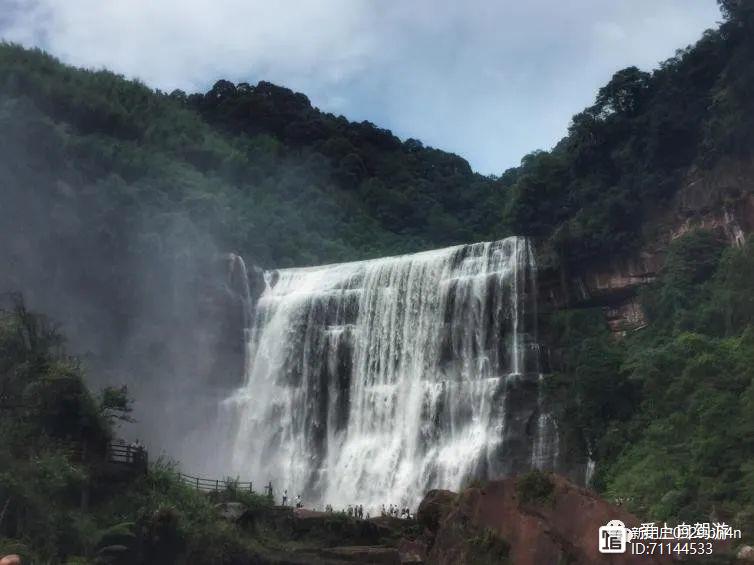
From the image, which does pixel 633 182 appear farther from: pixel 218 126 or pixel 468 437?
pixel 218 126

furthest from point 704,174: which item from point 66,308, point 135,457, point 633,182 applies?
point 66,308

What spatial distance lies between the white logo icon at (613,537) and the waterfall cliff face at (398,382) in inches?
557

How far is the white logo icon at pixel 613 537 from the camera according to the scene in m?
17.1

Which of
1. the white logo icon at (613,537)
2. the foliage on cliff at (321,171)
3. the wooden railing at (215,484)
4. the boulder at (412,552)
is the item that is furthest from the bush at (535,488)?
the foliage on cliff at (321,171)

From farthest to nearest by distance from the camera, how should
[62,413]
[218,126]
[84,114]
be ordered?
1. [218,126]
2. [84,114]
3. [62,413]

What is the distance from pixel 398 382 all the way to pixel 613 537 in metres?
19.4

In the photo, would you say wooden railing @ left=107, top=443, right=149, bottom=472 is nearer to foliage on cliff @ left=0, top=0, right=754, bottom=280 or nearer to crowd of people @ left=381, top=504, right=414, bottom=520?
crowd of people @ left=381, top=504, right=414, bottom=520

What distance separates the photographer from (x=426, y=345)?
36.5 meters

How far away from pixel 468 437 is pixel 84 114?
25563mm

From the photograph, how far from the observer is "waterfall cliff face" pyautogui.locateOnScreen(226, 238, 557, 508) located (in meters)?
33.1

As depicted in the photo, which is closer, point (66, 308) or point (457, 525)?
point (457, 525)

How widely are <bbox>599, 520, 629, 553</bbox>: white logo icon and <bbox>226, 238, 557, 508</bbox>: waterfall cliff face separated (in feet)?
46.4

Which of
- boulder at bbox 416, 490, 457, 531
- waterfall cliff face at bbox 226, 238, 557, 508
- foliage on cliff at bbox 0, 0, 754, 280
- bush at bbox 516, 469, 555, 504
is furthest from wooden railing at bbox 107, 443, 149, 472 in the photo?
foliage on cliff at bbox 0, 0, 754, 280

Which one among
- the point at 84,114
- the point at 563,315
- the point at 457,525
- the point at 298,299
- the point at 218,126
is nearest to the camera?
the point at 457,525
